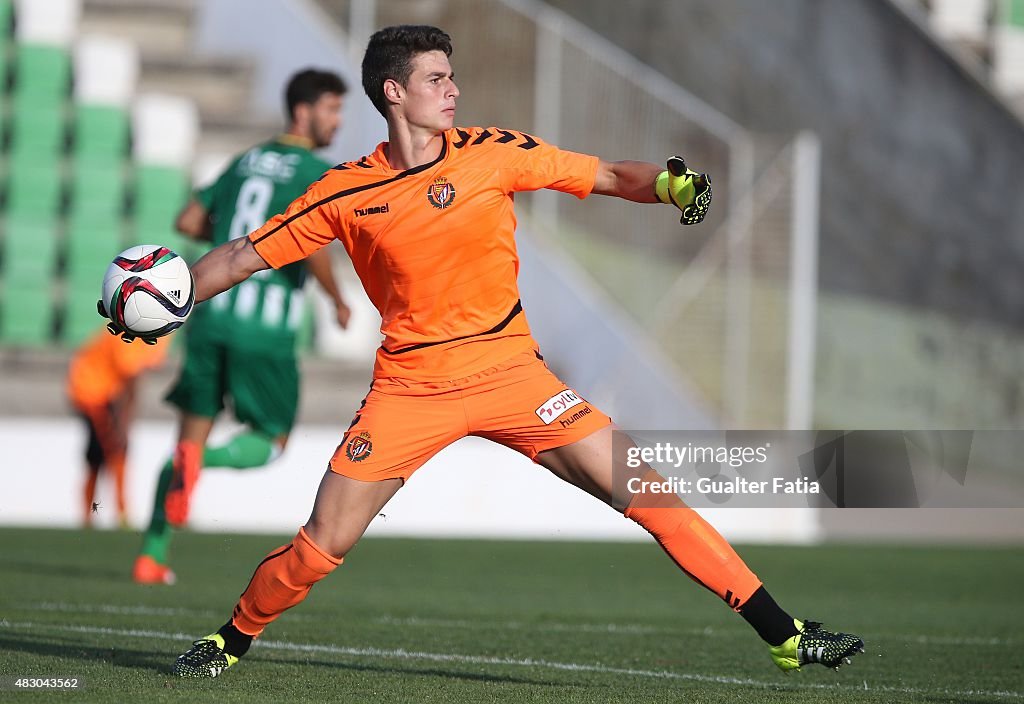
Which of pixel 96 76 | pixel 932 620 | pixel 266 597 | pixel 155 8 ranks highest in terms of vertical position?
pixel 155 8

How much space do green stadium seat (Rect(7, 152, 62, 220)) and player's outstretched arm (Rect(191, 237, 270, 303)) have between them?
11007 millimetres

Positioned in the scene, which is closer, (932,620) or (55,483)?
(932,620)

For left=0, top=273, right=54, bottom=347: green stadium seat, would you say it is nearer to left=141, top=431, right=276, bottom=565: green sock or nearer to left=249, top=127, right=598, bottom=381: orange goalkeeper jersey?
left=141, top=431, right=276, bottom=565: green sock

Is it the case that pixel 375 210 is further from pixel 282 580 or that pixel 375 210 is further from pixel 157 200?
pixel 157 200

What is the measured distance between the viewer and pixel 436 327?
487cm

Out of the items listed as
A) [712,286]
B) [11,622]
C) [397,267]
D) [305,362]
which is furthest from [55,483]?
[397,267]

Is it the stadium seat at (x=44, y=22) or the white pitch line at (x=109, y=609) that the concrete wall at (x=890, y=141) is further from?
the white pitch line at (x=109, y=609)

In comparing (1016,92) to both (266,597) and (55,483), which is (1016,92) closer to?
(55,483)

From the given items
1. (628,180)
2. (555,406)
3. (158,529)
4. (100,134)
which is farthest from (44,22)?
(555,406)

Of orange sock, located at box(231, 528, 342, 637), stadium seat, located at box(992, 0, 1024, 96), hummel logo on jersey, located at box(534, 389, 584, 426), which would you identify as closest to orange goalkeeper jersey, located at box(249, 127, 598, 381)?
hummel logo on jersey, located at box(534, 389, 584, 426)

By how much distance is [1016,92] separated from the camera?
17.9 meters

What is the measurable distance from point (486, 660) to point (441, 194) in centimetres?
173

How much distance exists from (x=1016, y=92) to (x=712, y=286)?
737 centimetres

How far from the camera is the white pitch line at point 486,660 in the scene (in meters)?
5.01
